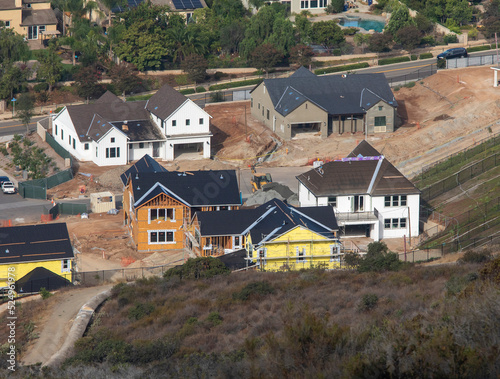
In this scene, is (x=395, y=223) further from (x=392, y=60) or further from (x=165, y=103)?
(x=392, y=60)

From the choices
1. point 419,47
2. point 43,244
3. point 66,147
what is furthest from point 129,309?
point 419,47

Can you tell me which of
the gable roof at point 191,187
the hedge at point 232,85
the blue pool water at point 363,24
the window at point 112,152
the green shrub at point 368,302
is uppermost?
the blue pool water at point 363,24

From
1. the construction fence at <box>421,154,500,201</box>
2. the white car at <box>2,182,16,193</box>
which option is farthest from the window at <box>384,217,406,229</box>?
the white car at <box>2,182,16,193</box>

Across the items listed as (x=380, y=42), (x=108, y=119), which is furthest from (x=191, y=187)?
(x=380, y=42)

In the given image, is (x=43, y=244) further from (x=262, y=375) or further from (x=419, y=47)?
(x=419, y=47)

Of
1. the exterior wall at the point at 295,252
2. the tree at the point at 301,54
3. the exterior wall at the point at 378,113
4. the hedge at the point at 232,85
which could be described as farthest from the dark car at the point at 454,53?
the exterior wall at the point at 295,252

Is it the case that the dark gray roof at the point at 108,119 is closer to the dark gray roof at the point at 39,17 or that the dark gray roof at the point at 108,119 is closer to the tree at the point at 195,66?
the tree at the point at 195,66

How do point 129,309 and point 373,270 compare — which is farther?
point 373,270
